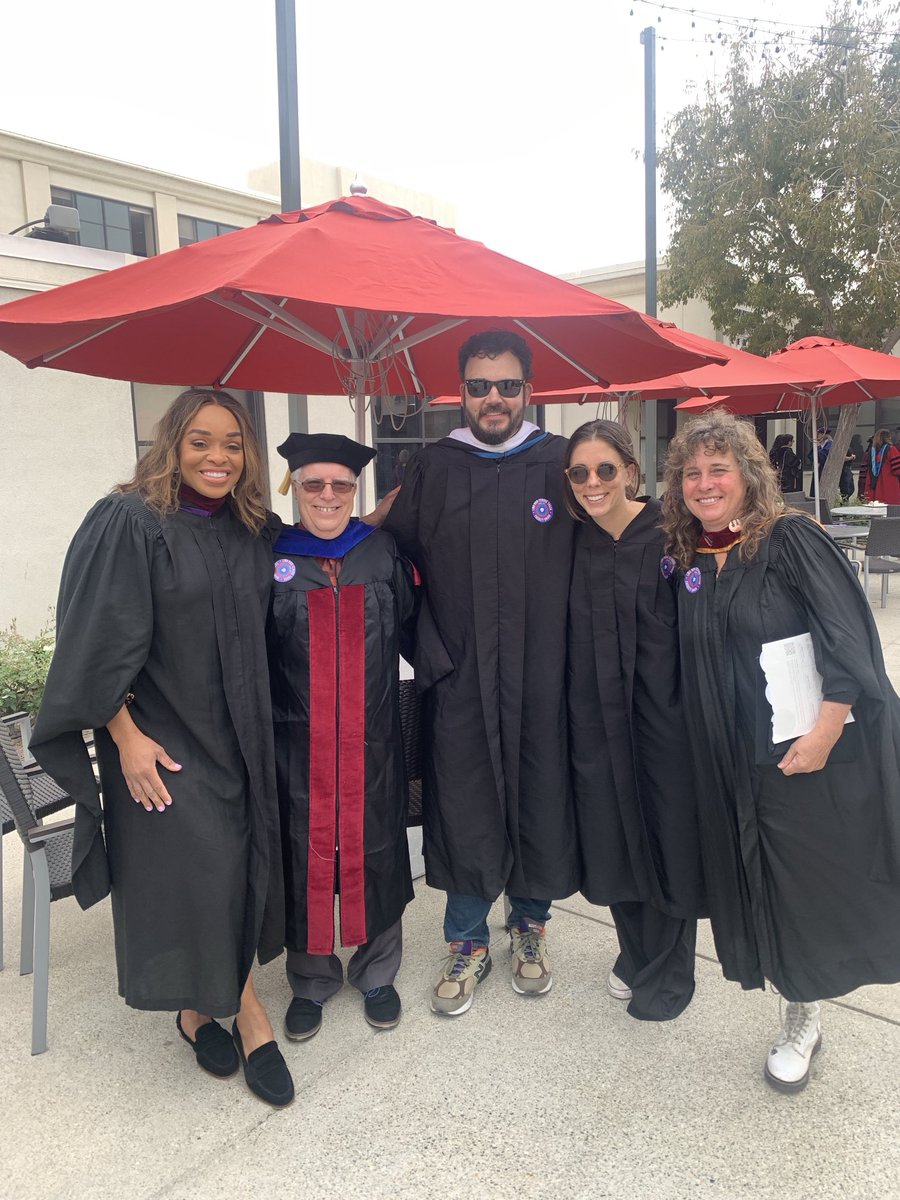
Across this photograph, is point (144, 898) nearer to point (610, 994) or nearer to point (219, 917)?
point (219, 917)

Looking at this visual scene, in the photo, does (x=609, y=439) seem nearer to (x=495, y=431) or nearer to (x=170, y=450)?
(x=495, y=431)

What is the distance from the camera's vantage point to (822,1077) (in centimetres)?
224

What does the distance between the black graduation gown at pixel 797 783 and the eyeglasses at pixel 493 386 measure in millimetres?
730

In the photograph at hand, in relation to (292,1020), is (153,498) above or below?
→ above

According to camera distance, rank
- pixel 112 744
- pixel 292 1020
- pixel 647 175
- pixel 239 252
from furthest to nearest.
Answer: pixel 647 175 → pixel 292 1020 → pixel 112 744 → pixel 239 252

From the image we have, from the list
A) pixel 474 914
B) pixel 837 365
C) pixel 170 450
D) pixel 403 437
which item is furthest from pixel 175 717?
pixel 403 437

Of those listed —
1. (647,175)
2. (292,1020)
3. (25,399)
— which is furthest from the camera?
(647,175)

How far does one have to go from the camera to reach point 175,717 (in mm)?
2164

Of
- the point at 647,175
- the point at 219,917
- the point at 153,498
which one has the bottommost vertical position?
the point at 219,917

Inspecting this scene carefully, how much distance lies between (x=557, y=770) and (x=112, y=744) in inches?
48.2

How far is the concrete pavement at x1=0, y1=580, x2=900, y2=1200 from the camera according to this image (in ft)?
6.33

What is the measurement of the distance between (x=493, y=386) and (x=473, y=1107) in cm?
193

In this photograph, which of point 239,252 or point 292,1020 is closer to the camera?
point 239,252

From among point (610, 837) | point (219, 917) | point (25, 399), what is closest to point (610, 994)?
point (610, 837)
